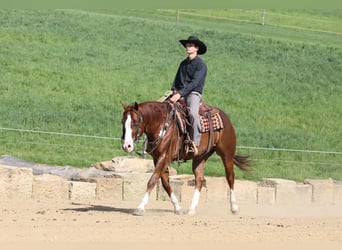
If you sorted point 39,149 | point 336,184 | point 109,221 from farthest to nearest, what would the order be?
point 39,149
point 336,184
point 109,221

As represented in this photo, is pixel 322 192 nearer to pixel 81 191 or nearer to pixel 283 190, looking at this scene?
pixel 283 190

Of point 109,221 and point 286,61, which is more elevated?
point 109,221

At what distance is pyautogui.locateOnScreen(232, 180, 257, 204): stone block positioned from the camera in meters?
18.6

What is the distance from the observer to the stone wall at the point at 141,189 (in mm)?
16688

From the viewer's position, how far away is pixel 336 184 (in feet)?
65.4

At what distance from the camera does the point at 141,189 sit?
17750mm

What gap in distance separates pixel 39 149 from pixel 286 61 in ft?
56.8

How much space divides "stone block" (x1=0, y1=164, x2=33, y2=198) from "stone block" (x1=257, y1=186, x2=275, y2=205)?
4.46 meters

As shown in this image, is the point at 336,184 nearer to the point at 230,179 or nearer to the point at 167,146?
the point at 230,179

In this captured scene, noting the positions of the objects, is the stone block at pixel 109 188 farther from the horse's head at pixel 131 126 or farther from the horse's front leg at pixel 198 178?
the horse's head at pixel 131 126

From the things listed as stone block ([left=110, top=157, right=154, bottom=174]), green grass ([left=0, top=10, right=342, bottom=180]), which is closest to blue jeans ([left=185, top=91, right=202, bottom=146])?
stone block ([left=110, top=157, right=154, bottom=174])

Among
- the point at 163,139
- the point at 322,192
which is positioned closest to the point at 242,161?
the point at 163,139

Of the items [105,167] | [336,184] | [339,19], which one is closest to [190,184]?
[105,167]

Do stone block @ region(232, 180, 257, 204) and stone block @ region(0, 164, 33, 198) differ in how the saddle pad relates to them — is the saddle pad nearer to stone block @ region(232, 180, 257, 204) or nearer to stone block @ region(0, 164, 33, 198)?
stone block @ region(232, 180, 257, 204)
